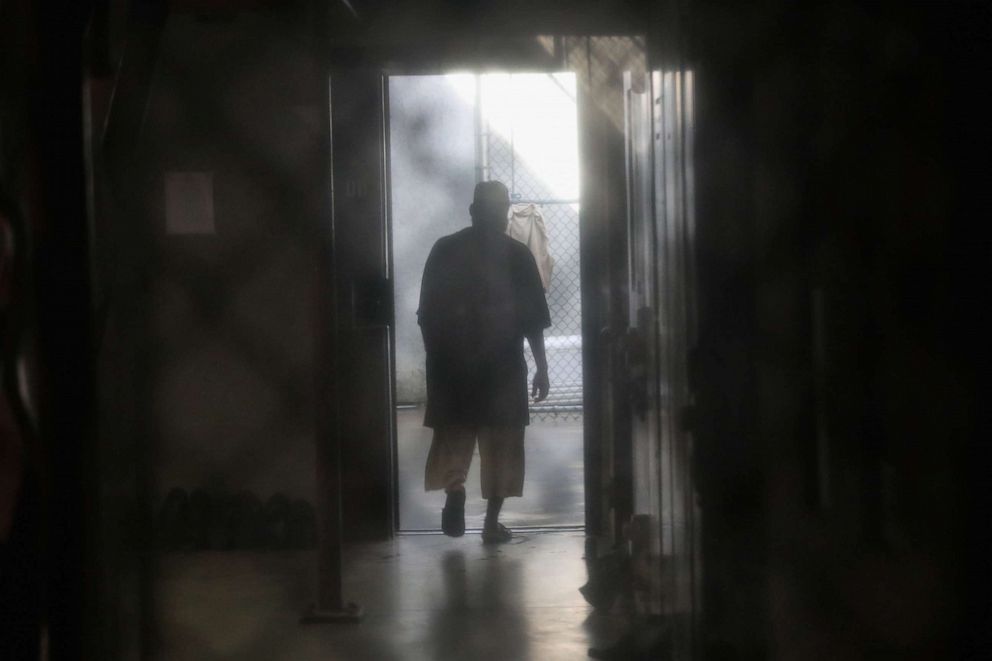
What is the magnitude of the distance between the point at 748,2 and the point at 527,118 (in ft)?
13.4

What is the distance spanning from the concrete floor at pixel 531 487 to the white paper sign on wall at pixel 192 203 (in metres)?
1.15

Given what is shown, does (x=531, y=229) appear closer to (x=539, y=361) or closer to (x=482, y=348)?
(x=539, y=361)

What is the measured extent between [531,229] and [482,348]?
9.91ft

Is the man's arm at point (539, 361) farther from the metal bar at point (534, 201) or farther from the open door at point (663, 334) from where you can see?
the metal bar at point (534, 201)

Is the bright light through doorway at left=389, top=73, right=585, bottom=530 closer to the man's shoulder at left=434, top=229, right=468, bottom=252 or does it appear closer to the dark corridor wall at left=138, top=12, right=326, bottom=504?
the man's shoulder at left=434, top=229, right=468, bottom=252

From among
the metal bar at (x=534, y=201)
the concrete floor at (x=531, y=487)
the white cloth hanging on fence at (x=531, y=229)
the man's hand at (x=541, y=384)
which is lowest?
the concrete floor at (x=531, y=487)

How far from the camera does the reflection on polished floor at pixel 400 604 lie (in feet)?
7.79

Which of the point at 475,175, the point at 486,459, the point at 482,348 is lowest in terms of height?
the point at 486,459

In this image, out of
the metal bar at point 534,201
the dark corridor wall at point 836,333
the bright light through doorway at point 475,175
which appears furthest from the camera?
the metal bar at point 534,201

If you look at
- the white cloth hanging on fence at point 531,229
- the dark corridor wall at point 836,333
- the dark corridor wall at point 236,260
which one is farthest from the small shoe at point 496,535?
the white cloth hanging on fence at point 531,229

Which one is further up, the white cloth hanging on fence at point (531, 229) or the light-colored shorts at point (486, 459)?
the white cloth hanging on fence at point (531, 229)

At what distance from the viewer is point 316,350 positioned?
8.66 feet

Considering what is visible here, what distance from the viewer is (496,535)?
3615 millimetres

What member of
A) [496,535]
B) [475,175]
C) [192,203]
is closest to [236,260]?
[192,203]
